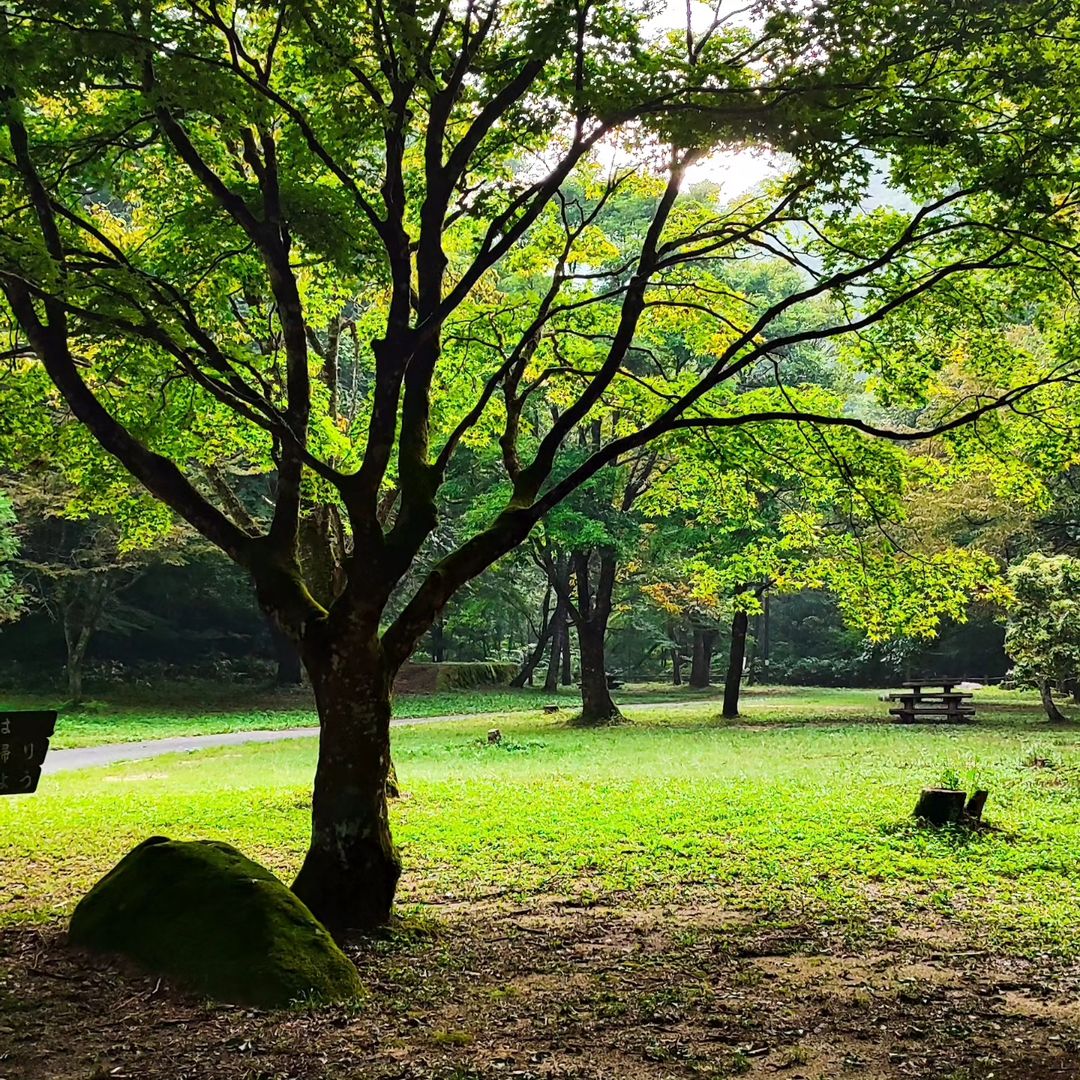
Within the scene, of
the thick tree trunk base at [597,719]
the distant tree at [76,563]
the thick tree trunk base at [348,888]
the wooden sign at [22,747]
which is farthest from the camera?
the distant tree at [76,563]

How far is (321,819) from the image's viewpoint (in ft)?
19.9

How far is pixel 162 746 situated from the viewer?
2030 cm


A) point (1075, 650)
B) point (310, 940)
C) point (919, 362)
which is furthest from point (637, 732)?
point (310, 940)

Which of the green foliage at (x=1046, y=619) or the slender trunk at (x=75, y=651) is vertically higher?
the green foliage at (x=1046, y=619)

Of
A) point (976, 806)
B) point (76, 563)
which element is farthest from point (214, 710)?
point (976, 806)

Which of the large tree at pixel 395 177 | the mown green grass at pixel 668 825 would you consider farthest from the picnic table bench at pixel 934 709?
the large tree at pixel 395 177

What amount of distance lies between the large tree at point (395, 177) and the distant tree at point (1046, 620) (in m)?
12.5

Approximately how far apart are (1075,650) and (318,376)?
15976 mm

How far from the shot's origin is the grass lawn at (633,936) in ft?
13.2

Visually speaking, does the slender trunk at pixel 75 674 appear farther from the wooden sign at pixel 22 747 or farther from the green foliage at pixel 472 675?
the wooden sign at pixel 22 747

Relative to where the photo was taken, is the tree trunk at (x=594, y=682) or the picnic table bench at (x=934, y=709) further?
the tree trunk at (x=594, y=682)

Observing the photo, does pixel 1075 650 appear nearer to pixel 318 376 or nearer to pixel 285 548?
pixel 318 376

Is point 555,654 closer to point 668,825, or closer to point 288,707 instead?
point 288,707

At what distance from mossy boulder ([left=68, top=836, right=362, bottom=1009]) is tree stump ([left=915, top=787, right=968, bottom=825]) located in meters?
6.31
